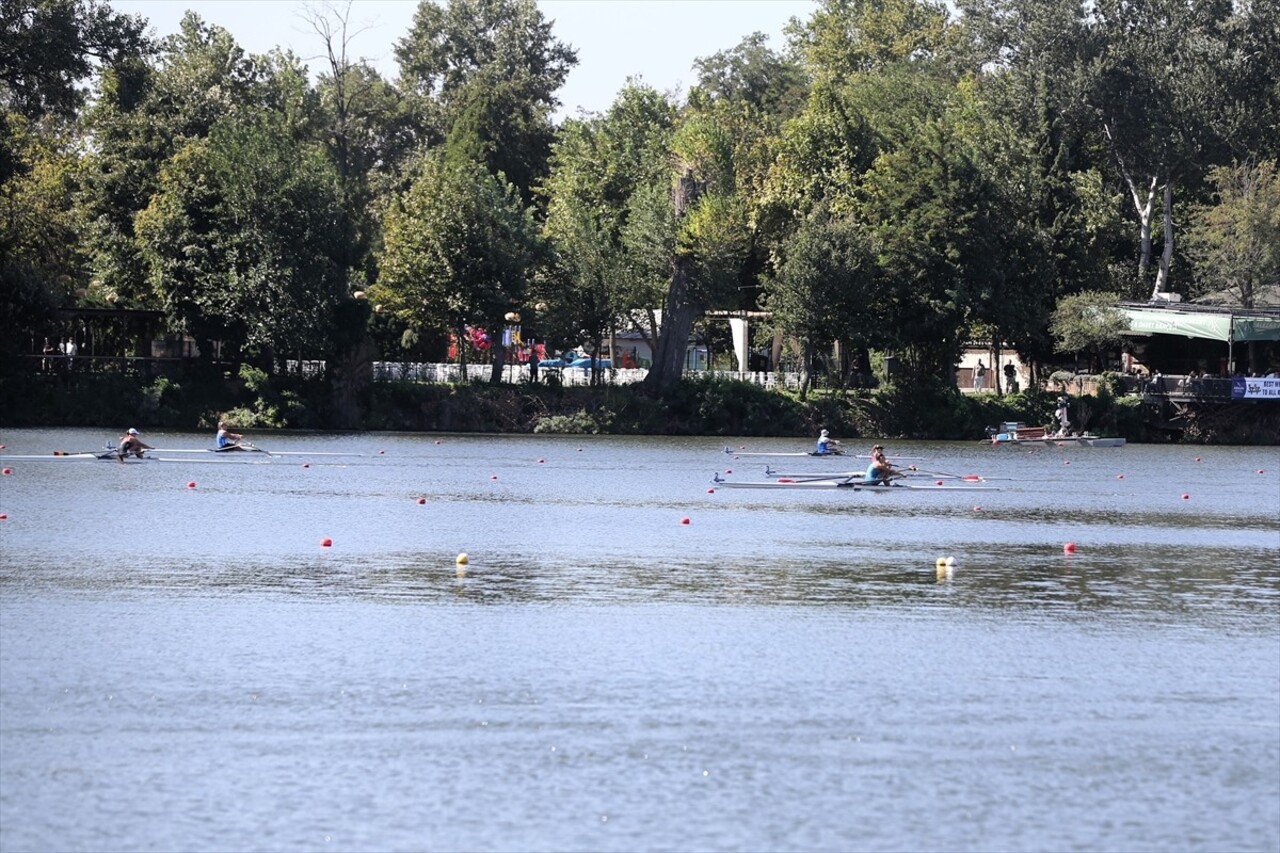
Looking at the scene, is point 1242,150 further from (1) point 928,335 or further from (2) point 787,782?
(2) point 787,782

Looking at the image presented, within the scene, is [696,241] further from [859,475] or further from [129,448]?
[129,448]

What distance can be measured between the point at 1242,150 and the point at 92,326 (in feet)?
187

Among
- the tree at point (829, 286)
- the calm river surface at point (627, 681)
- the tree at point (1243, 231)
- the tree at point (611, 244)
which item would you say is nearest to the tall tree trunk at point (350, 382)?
the tree at point (611, 244)

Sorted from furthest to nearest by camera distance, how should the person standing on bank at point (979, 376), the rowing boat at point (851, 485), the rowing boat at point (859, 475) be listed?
the person standing on bank at point (979, 376) → the rowing boat at point (859, 475) → the rowing boat at point (851, 485)

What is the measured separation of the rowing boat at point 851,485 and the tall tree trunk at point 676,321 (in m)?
27.2

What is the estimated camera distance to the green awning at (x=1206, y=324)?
259ft

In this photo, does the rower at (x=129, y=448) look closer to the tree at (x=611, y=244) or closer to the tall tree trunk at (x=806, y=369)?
the tree at (x=611, y=244)

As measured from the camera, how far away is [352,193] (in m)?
83.9

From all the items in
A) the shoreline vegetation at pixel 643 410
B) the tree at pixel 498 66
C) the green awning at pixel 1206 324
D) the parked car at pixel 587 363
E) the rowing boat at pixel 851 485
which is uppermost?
the tree at pixel 498 66

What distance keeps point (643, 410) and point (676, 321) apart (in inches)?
189

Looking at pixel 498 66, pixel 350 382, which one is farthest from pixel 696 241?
pixel 498 66

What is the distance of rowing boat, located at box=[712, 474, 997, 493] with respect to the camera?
4869 centimetres

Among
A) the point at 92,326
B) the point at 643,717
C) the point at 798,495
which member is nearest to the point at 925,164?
the point at 798,495

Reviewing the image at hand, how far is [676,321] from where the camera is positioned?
80.2m
